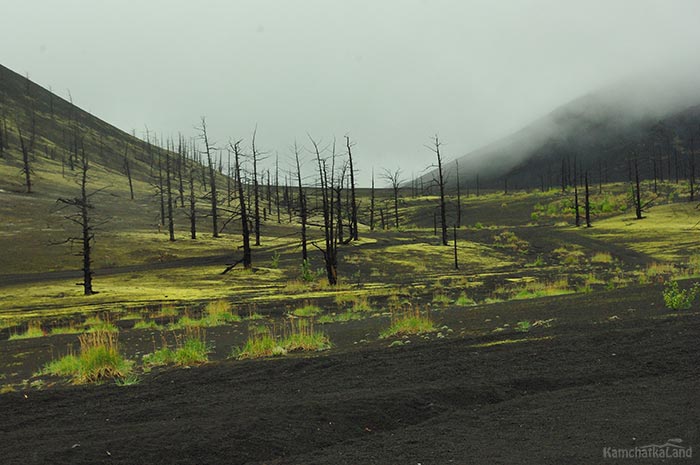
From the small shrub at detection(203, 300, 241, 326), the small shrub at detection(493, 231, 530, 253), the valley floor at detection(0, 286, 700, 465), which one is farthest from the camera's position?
the small shrub at detection(493, 231, 530, 253)

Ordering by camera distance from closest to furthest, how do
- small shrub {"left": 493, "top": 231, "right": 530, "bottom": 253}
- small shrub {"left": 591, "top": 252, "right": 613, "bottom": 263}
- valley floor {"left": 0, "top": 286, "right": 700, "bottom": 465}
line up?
1. valley floor {"left": 0, "top": 286, "right": 700, "bottom": 465}
2. small shrub {"left": 591, "top": 252, "right": 613, "bottom": 263}
3. small shrub {"left": 493, "top": 231, "right": 530, "bottom": 253}

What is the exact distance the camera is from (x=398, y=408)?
23.8ft

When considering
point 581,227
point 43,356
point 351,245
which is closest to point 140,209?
point 351,245

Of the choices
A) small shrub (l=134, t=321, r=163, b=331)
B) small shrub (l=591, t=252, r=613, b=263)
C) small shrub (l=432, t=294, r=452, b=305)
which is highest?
small shrub (l=134, t=321, r=163, b=331)

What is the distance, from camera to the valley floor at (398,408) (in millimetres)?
5887

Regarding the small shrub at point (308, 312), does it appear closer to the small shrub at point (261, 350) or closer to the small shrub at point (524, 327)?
the small shrub at point (261, 350)

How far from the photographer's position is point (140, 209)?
93312 millimetres

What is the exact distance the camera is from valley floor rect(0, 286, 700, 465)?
232 inches

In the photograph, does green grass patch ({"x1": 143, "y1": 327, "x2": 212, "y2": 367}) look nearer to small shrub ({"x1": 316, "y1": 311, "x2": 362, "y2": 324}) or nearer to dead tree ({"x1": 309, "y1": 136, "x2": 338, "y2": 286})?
small shrub ({"x1": 316, "y1": 311, "x2": 362, "y2": 324})

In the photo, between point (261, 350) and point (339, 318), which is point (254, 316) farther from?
point (261, 350)

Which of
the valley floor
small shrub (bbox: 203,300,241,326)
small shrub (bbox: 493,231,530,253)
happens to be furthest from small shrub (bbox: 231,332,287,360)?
small shrub (bbox: 493,231,530,253)

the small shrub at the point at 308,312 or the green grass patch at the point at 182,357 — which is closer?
Result: the green grass patch at the point at 182,357

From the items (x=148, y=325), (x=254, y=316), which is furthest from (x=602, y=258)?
(x=148, y=325)

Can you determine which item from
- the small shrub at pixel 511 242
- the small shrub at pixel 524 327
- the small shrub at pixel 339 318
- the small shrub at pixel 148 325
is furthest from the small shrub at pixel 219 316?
the small shrub at pixel 511 242
